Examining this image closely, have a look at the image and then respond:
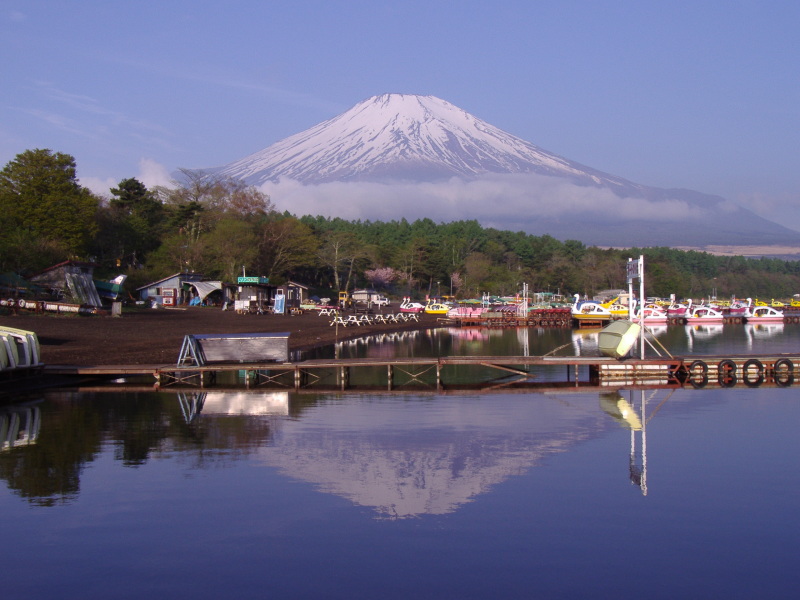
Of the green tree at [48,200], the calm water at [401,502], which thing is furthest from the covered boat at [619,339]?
the green tree at [48,200]

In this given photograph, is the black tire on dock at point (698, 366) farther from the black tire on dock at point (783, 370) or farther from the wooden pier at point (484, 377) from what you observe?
the black tire on dock at point (783, 370)

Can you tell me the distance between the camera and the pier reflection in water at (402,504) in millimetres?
9469

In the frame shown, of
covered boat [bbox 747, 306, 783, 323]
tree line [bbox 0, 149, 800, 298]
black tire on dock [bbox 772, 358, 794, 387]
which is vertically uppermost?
tree line [bbox 0, 149, 800, 298]

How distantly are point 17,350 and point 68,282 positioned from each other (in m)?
24.0

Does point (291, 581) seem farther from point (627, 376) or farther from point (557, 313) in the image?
point (557, 313)

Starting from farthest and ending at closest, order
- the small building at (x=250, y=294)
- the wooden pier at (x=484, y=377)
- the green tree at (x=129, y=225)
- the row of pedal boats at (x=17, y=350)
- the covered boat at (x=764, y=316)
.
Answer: the covered boat at (x=764, y=316) → the green tree at (x=129, y=225) → the small building at (x=250, y=294) → the wooden pier at (x=484, y=377) → the row of pedal boats at (x=17, y=350)

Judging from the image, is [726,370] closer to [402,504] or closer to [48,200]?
[402,504]

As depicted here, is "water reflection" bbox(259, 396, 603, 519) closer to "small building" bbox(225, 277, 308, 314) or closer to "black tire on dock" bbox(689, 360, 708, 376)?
"black tire on dock" bbox(689, 360, 708, 376)

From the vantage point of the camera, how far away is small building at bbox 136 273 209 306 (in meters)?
60.1

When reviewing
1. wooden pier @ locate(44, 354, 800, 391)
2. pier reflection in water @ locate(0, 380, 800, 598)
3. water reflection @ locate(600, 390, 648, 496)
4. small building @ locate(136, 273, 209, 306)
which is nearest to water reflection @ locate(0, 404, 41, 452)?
pier reflection in water @ locate(0, 380, 800, 598)

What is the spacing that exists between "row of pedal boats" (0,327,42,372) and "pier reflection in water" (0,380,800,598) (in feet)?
11.6

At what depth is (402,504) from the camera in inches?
482

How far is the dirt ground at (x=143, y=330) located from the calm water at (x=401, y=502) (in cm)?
840

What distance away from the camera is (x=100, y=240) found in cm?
6450
